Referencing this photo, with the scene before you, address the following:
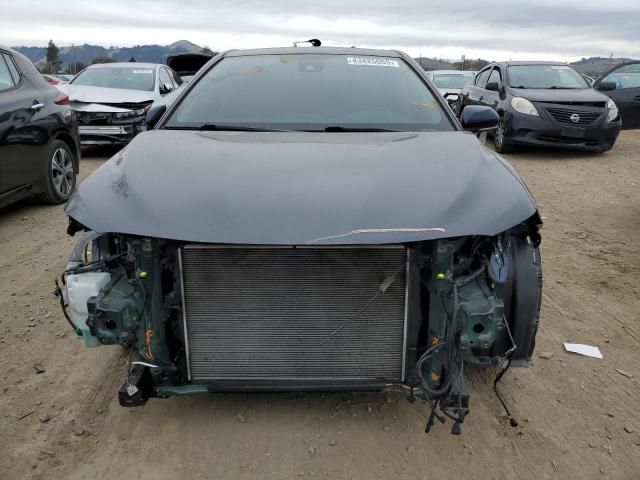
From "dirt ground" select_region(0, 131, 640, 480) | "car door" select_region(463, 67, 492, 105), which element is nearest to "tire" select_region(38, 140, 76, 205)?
"dirt ground" select_region(0, 131, 640, 480)

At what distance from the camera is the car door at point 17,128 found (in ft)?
16.7

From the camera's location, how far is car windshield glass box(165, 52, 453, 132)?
3.20 metres

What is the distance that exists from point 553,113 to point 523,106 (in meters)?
0.48

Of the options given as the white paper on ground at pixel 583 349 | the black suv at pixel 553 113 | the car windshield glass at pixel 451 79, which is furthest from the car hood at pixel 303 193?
the car windshield glass at pixel 451 79

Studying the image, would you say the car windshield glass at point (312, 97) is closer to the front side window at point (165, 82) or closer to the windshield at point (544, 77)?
the windshield at point (544, 77)

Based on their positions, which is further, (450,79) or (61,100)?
(450,79)

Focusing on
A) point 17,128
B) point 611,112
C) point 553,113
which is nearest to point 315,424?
point 17,128

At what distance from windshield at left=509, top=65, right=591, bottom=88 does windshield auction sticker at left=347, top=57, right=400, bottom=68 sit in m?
6.81

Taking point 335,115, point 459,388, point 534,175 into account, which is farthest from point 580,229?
point 459,388

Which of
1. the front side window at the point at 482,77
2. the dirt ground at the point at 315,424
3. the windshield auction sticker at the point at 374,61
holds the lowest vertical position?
the dirt ground at the point at 315,424

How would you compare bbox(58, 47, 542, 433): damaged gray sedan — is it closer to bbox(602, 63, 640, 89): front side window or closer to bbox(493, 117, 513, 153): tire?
bbox(493, 117, 513, 153): tire

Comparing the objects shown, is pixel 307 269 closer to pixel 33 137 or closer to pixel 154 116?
pixel 154 116

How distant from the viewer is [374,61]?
12.3ft

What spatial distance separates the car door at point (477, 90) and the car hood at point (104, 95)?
6077 mm
